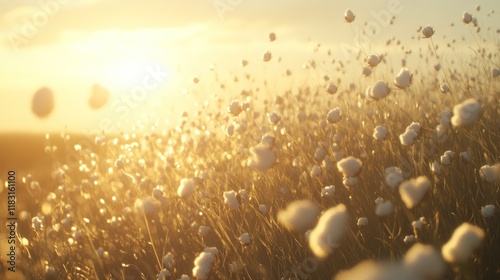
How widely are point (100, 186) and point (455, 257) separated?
14.7ft

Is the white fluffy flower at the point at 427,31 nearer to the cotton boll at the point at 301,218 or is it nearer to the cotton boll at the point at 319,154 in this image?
the cotton boll at the point at 319,154

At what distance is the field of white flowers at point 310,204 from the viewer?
2682mm

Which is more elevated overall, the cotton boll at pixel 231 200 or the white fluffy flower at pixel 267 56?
the white fluffy flower at pixel 267 56

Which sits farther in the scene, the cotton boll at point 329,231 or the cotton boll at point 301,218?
the cotton boll at point 301,218

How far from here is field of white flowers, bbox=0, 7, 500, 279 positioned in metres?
2.68

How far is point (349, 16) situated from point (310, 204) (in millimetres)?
2104

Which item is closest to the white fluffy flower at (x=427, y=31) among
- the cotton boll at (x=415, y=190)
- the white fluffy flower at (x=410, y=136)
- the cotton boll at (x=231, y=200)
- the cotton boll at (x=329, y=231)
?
the white fluffy flower at (x=410, y=136)

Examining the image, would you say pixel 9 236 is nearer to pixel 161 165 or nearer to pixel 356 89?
pixel 161 165

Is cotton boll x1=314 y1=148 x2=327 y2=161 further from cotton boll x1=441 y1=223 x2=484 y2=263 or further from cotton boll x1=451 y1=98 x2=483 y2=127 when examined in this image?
cotton boll x1=441 y1=223 x2=484 y2=263

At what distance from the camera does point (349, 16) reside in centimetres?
479

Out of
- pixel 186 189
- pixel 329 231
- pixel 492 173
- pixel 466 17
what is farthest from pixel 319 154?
pixel 466 17

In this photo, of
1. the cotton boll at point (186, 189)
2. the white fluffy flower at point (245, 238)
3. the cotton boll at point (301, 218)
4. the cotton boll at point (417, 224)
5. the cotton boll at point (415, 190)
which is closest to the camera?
the cotton boll at point (415, 190)

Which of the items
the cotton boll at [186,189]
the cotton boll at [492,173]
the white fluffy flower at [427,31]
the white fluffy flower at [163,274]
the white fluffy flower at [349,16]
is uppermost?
the white fluffy flower at [349,16]

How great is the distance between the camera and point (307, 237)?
2.92 metres
